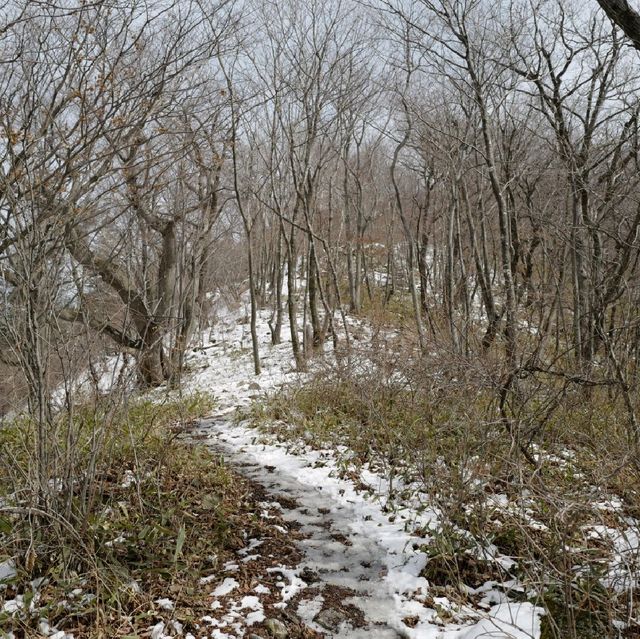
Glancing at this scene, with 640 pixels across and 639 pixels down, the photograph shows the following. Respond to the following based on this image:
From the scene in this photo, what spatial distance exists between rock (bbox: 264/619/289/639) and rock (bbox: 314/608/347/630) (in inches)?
8.5

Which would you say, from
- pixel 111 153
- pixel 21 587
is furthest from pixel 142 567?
pixel 111 153

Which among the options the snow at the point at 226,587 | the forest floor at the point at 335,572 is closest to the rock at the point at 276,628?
the forest floor at the point at 335,572

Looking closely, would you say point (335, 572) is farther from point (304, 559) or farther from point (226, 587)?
point (226, 587)

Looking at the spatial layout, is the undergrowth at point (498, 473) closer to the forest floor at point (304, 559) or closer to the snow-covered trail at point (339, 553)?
the forest floor at point (304, 559)

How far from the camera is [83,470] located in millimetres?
3668

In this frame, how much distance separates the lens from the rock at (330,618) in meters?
3.00

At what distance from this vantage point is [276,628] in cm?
293

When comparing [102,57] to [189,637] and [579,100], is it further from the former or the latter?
[579,100]

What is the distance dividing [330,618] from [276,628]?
35 cm

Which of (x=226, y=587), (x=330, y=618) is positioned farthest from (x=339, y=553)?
(x=226, y=587)

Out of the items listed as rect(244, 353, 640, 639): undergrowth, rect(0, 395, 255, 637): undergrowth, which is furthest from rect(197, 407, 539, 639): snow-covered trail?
rect(0, 395, 255, 637): undergrowth

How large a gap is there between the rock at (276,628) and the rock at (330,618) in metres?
0.22

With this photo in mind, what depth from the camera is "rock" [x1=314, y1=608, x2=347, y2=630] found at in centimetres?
300

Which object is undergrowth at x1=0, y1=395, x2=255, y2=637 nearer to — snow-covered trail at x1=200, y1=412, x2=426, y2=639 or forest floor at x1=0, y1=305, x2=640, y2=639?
forest floor at x1=0, y1=305, x2=640, y2=639
